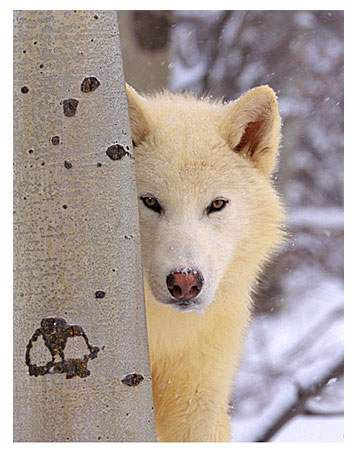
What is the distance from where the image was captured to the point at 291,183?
1.26 m

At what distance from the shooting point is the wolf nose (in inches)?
45.6

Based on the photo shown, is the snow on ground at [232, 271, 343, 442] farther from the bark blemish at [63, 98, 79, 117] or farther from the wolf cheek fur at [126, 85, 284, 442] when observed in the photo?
the bark blemish at [63, 98, 79, 117]

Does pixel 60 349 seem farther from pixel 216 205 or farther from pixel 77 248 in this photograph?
pixel 216 205

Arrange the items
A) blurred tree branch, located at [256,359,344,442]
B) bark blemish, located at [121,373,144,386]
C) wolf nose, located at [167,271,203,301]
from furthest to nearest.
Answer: blurred tree branch, located at [256,359,344,442], wolf nose, located at [167,271,203,301], bark blemish, located at [121,373,144,386]

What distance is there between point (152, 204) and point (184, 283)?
131 millimetres

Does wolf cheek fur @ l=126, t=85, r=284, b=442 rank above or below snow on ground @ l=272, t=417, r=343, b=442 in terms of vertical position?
above

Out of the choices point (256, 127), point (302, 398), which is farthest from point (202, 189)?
point (302, 398)

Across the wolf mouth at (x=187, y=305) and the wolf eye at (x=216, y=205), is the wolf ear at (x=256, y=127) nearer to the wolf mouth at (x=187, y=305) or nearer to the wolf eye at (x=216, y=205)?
the wolf eye at (x=216, y=205)

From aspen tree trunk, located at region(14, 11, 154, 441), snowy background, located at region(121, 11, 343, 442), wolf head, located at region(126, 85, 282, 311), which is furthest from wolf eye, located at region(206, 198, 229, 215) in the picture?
aspen tree trunk, located at region(14, 11, 154, 441)

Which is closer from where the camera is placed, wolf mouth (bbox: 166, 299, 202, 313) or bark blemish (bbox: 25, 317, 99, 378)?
bark blemish (bbox: 25, 317, 99, 378)

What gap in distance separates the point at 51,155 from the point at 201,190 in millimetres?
317

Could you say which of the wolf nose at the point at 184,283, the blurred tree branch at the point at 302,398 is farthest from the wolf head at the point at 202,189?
the blurred tree branch at the point at 302,398

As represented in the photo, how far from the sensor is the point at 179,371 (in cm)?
123

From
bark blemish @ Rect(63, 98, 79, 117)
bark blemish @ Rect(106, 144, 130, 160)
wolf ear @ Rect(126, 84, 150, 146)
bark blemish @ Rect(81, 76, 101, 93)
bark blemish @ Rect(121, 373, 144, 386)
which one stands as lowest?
bark blemish @ Rect(121, 373, 144, 386)
